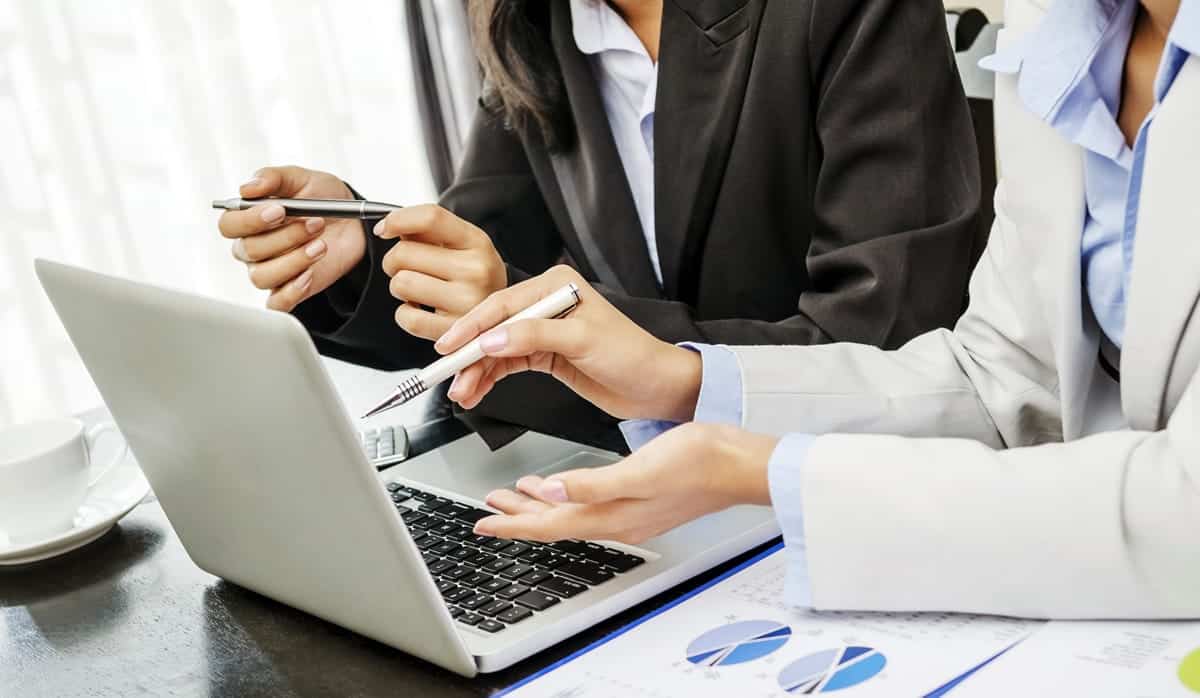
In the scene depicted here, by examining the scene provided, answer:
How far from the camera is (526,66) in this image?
138 centimetres

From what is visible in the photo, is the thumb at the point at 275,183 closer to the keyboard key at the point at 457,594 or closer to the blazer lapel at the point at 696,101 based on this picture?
the blazer lapel at the point at 696,101

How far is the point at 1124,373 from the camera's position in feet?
2.67

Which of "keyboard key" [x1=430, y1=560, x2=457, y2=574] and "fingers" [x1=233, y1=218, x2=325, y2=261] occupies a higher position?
"fingers" [x1=233, y1=218, x2=325, y2=261]

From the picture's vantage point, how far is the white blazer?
70 centimetres

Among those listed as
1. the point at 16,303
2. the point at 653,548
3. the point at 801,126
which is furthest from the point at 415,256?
the point at 16,303

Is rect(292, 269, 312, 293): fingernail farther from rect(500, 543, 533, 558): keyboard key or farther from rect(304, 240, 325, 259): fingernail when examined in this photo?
rect(500, 543, 533, 558): keyboard key

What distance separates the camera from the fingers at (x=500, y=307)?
2.83 ft

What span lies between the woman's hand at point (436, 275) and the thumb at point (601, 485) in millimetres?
266

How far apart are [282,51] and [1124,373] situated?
2629 mm

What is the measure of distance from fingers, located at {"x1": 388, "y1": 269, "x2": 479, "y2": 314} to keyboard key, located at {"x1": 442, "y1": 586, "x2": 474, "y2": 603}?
0.86 feet

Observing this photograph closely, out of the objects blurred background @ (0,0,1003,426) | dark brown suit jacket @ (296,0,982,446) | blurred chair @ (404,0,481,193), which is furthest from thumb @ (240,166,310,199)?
blurred chair @ (404,0,481,193)

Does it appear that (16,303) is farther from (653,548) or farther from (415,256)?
(653,548)

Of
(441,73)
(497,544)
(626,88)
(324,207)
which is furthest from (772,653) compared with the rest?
(441,73)

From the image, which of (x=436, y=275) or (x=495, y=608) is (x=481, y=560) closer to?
(x=495, y=608)
